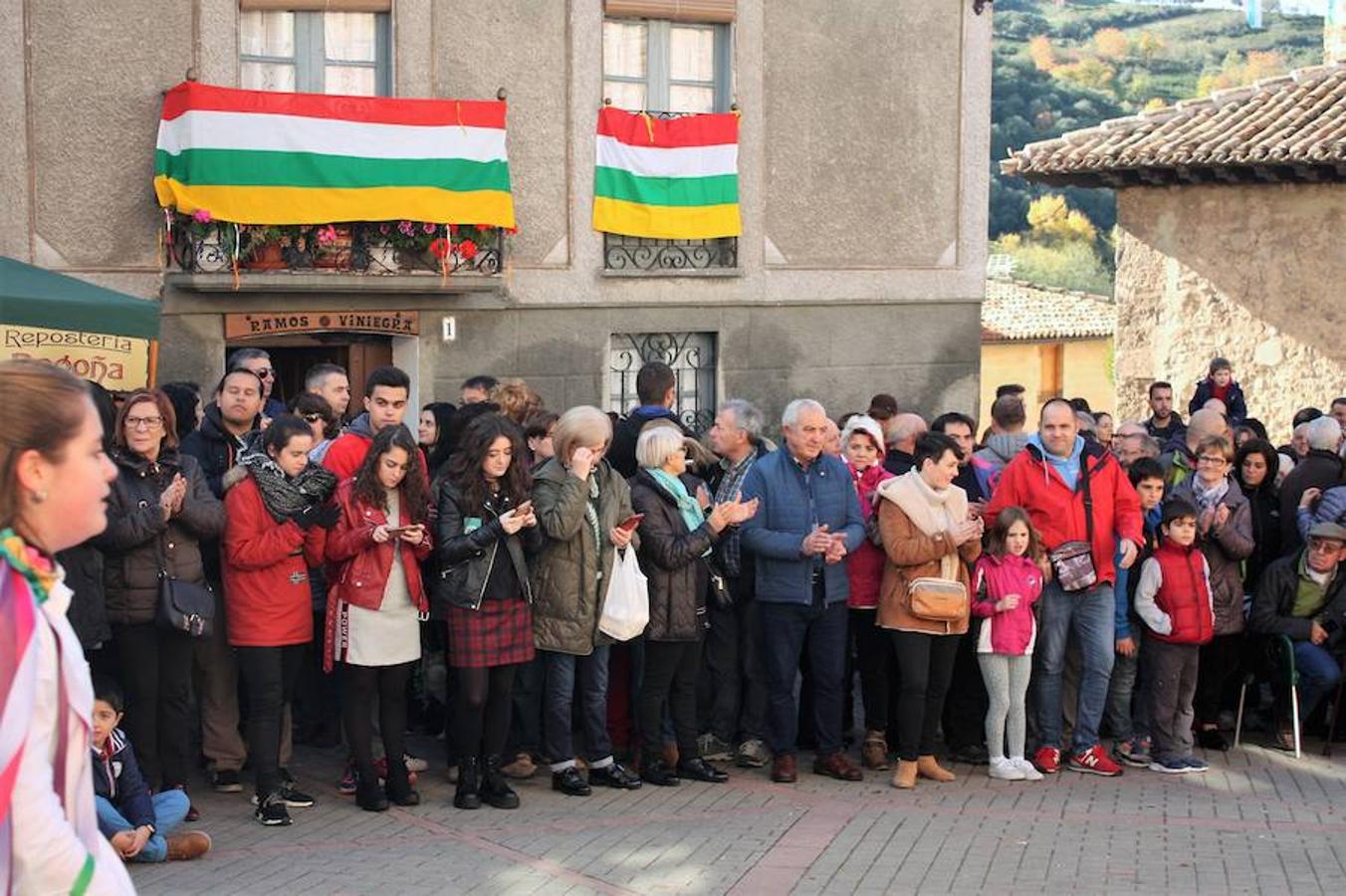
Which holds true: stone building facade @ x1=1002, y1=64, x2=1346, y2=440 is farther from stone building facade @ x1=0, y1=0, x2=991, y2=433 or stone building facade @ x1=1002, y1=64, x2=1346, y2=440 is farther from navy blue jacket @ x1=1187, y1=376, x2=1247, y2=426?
stone building facade @ x1=0, y1=0, x2=991, y2=433

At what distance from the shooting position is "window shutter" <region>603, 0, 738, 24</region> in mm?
16719

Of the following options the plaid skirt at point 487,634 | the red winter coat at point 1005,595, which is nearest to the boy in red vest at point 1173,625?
the red winter coat at point 1005,595

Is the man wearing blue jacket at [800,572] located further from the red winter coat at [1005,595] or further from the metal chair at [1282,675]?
the metal chair at [1282,675]

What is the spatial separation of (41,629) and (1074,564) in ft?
24.6

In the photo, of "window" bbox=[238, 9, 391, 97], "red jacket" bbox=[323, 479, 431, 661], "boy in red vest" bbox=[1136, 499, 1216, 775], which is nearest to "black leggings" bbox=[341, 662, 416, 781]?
"red jacket" bbox=[323, 479, 431, 661]

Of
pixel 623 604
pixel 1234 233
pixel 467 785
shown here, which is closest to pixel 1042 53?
pixel 1234 233

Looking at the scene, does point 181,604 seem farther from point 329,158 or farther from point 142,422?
point 329,158

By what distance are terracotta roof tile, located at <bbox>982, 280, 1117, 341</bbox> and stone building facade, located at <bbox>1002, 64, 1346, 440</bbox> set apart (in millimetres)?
20430

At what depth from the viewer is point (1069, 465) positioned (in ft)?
33.9

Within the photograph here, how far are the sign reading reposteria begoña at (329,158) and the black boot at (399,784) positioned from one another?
21.3 feet

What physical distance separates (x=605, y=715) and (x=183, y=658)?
2.25 metres

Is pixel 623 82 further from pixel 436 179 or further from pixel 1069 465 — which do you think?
pixel 1069 465

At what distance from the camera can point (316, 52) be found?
50.5ft

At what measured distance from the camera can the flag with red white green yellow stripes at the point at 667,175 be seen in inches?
656
